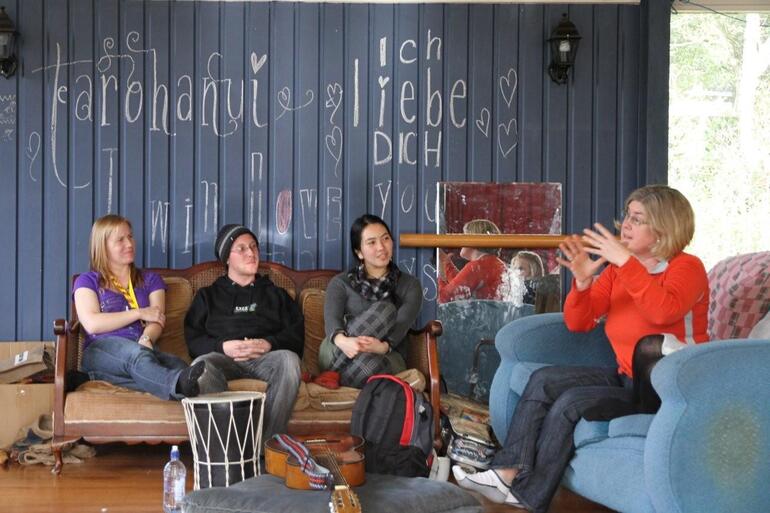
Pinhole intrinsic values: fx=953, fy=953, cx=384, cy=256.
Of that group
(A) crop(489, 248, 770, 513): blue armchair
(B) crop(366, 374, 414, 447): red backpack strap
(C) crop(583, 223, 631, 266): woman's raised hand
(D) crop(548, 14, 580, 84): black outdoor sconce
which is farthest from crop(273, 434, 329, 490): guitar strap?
(D) crop(548, 14, 580, 84): black outdoor sconce

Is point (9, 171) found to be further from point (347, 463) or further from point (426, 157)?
point (347, 463)

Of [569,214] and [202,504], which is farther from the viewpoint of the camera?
[569,214]

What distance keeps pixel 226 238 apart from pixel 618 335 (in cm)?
196

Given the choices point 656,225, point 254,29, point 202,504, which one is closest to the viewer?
point 202,504

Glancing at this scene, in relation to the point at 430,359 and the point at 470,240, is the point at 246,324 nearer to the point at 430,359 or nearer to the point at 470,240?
the point at 430,359

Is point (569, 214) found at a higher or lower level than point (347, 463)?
higher

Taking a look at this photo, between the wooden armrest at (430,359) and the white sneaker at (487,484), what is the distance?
44 centimetres

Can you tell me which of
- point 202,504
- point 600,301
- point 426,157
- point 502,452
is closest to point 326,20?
point 426,157

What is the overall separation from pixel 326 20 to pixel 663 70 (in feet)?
5.80

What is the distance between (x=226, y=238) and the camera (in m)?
4.52

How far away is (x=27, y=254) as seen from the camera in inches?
193

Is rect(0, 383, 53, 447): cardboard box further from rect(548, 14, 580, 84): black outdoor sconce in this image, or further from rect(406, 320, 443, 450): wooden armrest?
rect(548, 14, 580, 84): black outdoor sconce

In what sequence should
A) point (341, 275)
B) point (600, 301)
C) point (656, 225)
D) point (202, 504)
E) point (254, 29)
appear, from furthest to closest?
point (254, 29) → point (341, 275) → point (600, 301) → point (656, 225) → point (202, 504)

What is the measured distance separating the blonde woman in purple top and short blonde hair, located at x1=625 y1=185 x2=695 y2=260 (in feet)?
6.55
